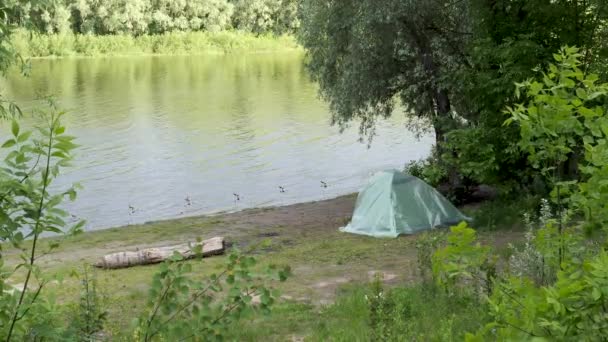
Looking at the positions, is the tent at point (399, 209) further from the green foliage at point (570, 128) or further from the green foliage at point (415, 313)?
the green foliage at point (570, 128)

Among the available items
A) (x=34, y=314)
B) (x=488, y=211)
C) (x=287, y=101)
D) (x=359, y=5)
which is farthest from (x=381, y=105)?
(x=287, y=101)

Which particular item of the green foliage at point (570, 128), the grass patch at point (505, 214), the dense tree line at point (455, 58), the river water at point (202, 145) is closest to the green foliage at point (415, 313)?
the green foliage at point (570, 128)

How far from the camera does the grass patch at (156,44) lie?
6067cm

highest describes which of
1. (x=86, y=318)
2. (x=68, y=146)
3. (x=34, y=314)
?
(x=68, y=146)

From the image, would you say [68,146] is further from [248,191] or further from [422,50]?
[248,191]

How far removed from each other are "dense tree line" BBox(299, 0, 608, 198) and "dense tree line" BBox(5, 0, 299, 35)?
41.6 meters

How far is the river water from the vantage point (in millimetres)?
22250

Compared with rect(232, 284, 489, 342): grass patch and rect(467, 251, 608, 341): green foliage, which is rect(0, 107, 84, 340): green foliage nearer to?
rect(467, 251, 608, 341): green foliage

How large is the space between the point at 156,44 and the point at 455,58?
53732 mm

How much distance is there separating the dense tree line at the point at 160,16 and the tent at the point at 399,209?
146ft

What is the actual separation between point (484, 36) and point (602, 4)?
79.5 inches

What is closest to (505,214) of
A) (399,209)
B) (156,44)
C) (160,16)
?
(399,209)

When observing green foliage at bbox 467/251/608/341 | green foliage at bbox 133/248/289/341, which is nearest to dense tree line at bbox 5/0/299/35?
green foliage at bbox 133/248/289/341

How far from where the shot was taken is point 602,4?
11484 mm
